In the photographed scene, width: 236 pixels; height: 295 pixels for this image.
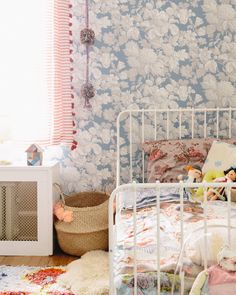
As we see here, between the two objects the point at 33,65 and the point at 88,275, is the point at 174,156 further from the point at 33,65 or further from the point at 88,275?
the point at 33,65

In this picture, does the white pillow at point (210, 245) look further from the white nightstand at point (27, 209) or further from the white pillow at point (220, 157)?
the white nightstand at point (27, 209)

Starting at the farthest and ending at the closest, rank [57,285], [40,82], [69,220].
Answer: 1. [40,82]
2. [69,220]
3. [57,285]

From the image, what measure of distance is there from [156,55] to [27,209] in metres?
1.45

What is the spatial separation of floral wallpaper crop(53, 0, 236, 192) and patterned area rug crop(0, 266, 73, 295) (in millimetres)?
1169

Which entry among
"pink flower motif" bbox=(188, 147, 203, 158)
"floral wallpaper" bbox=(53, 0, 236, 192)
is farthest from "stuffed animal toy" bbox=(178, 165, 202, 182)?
"floral wallpaper" bbox=(53, 0, 236, 192)

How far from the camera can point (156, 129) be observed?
11.9ft

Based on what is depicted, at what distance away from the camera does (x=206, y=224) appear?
6.05 ft

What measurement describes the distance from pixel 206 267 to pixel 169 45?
7.08 feet

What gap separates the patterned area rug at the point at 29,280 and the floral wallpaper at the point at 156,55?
3.84ft

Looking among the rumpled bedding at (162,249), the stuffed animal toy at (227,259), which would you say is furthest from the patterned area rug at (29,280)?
the stuffed animal toy at (227,259)

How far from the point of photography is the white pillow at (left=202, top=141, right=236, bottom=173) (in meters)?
3.10

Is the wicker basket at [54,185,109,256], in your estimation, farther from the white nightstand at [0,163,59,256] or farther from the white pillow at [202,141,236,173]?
the white pillow at [202,141,236,173]

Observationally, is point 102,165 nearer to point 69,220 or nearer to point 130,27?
point 69,220

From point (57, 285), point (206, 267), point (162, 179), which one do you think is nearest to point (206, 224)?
point (206, 267)
